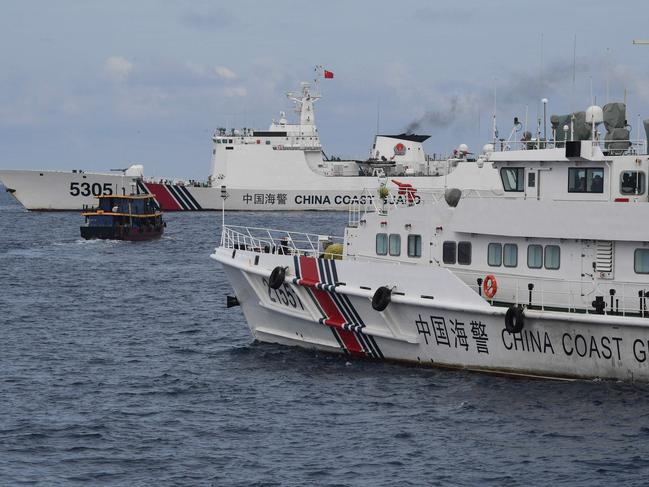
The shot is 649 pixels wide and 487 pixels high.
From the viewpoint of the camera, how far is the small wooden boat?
6066 centimetres

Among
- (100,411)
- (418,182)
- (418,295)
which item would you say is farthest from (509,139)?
(418,182)

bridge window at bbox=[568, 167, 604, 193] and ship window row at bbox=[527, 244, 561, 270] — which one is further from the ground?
bridge window at bbox=[568, 167, 604, 193]

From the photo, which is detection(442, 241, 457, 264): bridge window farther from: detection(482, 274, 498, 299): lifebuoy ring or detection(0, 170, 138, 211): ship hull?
detection(0, 170, 138, 211): ship hull

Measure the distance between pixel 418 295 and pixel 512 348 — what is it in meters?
2.19

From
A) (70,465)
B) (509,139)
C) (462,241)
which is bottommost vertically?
(70,465)

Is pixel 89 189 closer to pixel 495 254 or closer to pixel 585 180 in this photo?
pixel 495 254

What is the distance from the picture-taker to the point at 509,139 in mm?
24234

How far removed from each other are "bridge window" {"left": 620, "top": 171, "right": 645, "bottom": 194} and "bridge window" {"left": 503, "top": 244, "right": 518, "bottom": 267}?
238 cm

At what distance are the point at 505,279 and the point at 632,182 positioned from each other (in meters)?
3.13

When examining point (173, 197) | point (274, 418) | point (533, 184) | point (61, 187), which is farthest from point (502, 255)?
point (61, 187)

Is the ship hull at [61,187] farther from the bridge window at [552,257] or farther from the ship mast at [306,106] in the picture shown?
the bridge window at [552,257]

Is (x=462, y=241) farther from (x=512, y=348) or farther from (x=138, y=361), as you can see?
(x=138, y=361)

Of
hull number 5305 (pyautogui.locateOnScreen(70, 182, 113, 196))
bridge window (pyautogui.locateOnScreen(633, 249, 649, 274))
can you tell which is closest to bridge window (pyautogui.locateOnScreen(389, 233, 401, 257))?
bridge window (pyautogui.locateOnScreen(633, 249, 649, 274))

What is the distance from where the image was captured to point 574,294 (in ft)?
73.2
